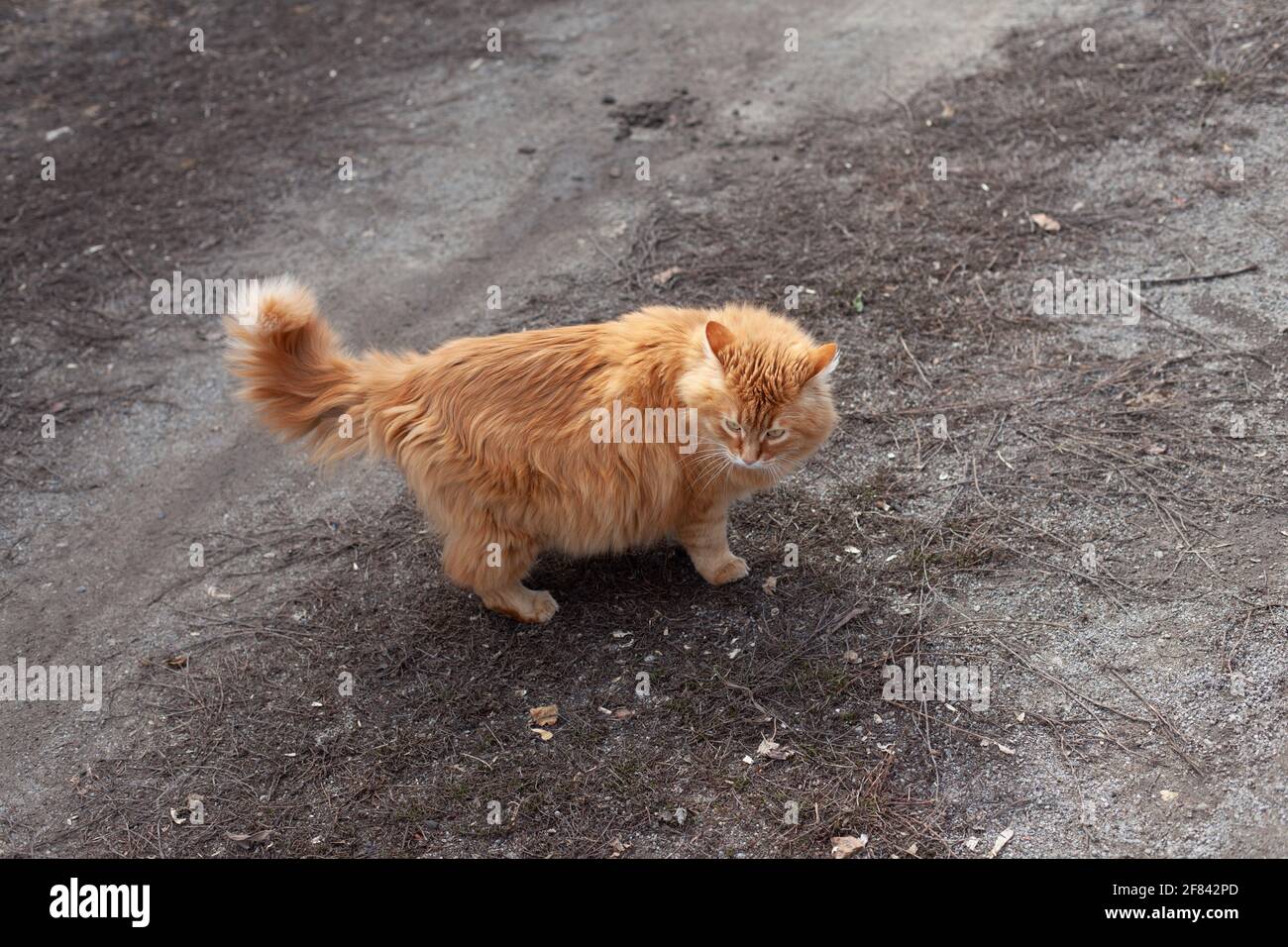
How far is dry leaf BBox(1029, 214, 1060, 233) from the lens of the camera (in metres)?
6.91

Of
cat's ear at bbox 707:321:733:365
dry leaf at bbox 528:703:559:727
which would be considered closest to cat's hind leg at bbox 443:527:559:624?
dry leaf at bbox 528:703:559:727

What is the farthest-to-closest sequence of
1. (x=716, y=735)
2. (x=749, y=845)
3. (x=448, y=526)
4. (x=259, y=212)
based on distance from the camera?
(x=259, y=212), (x=448, y=526), (x=716, y=735), (x=749, y=845)

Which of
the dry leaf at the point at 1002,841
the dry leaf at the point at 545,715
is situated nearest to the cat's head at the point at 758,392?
the dry leaf at the point at 545,715

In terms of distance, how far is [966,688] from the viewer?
4.46 m

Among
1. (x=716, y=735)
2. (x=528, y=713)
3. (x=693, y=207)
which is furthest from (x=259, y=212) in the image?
(x=716, y=735)

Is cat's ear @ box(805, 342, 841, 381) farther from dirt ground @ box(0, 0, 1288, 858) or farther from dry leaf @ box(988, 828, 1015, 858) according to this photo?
dry leaf @ box(988, 828, 1015, 858)

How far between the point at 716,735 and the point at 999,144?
5.18 metres

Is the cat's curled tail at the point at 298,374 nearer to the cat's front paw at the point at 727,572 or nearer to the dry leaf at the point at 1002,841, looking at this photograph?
the cat's front paw at the point at 727,572

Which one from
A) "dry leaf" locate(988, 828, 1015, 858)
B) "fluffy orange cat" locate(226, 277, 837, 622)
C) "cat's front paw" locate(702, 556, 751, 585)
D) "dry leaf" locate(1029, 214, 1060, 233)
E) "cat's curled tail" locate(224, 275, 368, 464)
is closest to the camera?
"dry leaf" locate(988, 828, 1015, 858)

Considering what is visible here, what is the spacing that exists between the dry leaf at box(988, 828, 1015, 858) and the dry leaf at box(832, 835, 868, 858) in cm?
44

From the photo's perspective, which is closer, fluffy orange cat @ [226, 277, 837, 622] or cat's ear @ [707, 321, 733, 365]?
cat's ear @ [707, 321, 733, 365]

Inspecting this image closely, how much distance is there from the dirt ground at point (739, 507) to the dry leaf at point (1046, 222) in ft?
0.09

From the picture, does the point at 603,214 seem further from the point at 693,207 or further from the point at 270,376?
the point at 270,376

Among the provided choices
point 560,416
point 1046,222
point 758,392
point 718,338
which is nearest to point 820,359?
point 758,392
